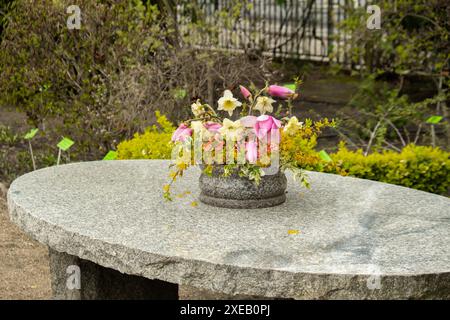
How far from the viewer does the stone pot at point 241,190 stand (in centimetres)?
422

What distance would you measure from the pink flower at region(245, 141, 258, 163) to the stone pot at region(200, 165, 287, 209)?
0.66ft

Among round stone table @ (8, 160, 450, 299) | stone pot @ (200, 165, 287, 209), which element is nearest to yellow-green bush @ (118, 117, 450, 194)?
round stone table @ (8, 160, 450, 299)

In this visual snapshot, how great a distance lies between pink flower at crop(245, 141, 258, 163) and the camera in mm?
4004

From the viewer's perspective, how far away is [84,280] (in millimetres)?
4461

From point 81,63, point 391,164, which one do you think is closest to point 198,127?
point 391,164

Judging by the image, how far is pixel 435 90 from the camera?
12.4 m

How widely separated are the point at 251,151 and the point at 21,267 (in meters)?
2.66

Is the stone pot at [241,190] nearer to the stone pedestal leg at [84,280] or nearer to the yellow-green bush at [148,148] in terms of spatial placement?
the stone pedestal leg at [84,280]

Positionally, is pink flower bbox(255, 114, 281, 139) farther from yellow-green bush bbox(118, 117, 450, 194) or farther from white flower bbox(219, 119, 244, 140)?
yellow-green bush bbox(118, 117, 450, 194)

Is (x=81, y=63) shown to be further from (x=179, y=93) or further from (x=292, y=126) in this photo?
(x=292, y=126)
